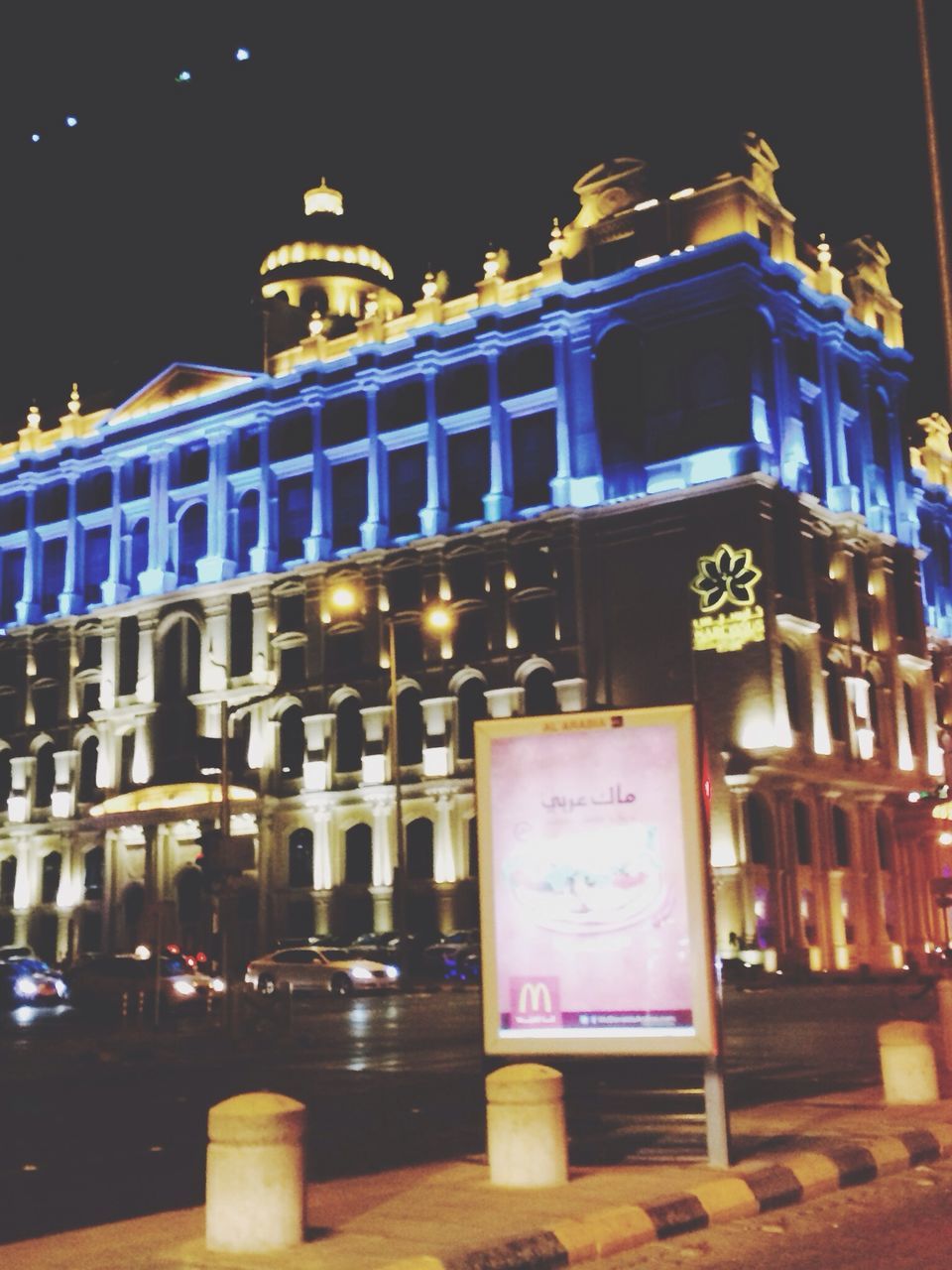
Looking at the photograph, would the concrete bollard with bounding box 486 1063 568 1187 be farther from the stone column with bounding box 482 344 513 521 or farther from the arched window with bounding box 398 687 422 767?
the arched window with bounding box 398 687 422 767

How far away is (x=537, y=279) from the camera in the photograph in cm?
5584

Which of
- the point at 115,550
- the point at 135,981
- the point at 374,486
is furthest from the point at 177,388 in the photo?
the point at 135,981

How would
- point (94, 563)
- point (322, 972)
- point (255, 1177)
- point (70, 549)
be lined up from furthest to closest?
point (94, 563) < point (70, 549) < point (322, 972) < point (255, 1177)

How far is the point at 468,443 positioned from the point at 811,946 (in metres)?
21.0

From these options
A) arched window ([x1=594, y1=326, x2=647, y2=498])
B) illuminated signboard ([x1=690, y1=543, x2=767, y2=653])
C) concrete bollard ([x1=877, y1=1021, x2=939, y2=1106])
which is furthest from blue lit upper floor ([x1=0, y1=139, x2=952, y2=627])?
concrete bollard ([x1=877, y1=1021, x2=939, y2=1106])

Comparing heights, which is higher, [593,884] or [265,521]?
[265,521]

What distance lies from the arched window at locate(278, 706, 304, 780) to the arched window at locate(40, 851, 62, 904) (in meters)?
11.6

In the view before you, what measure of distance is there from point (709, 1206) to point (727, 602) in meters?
40.8

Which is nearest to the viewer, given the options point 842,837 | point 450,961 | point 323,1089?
point 323,1089

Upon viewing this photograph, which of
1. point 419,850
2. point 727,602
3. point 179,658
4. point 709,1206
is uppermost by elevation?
point 179,658

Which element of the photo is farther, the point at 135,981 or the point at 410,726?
the point at 410,726

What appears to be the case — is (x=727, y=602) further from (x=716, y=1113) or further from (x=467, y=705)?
(x=716, y=1113)

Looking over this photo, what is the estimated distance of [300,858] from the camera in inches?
2232

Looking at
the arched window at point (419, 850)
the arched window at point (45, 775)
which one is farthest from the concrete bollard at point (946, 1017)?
the arched window at point (45, 775)
